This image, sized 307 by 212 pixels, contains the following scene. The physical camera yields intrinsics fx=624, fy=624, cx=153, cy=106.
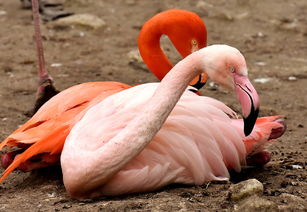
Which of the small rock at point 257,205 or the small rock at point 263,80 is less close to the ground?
the small rock at point 257,205

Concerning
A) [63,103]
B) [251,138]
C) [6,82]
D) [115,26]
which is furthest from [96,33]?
[251,138]

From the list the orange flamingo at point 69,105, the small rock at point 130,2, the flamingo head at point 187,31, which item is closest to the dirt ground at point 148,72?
the small rock at point 130,2

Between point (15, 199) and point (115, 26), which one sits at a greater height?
point (15, 199)

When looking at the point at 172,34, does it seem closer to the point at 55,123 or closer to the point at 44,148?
the point at 55,123

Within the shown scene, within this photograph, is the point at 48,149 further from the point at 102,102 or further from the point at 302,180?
the point at 302,180

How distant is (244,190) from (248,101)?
35 cm

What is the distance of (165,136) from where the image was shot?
271cm

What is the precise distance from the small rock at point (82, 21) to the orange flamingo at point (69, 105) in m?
2.17

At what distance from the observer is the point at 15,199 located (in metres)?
2.73

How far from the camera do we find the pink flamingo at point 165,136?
2445mm

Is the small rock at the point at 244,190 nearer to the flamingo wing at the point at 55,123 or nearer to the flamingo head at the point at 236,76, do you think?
the flamingo head at the point at 236,76

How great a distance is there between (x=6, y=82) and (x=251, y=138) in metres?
2.41

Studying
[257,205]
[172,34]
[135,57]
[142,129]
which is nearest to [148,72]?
[135,57]

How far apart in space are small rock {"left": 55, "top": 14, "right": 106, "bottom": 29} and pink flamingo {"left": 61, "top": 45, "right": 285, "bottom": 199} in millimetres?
3236
